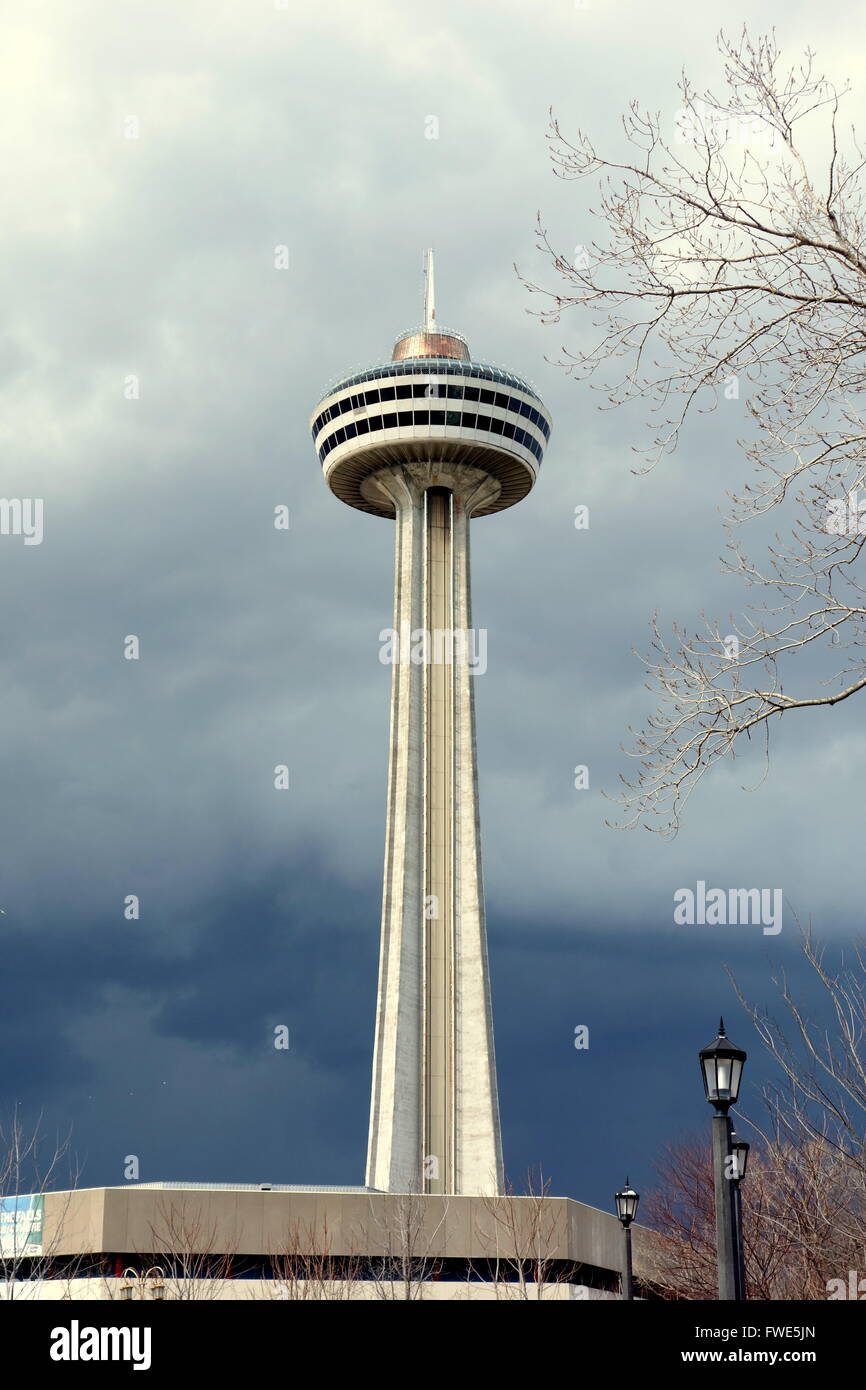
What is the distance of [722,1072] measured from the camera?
17766mm

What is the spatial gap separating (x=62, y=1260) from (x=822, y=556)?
6099 centimetres

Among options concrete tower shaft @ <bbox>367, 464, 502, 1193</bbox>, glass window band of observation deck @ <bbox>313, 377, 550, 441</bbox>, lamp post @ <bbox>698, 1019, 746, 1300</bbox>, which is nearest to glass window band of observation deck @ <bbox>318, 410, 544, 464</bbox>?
glass window band of observation deck @ <bbox>313, 377, 550, 441</bbox>

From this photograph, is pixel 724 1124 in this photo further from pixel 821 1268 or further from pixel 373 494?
pixel 373 494

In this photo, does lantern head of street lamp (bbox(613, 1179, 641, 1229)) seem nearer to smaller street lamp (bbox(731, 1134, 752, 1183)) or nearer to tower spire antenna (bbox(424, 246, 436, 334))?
smaller street lamp (bbox(731, 1134, 752, 1183))

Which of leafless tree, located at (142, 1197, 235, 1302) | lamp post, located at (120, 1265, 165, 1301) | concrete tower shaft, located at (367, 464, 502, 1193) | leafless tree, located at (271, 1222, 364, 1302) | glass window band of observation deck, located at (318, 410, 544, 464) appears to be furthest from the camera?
glass window band of observation deck, located at (318, 410, 544, 464)

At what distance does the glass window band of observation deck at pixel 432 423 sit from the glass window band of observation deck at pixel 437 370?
250cm

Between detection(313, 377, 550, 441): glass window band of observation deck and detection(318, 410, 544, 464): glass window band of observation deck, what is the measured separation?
89 cm

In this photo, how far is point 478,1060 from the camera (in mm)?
89000

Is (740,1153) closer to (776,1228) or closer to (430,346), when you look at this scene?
(776,1228)

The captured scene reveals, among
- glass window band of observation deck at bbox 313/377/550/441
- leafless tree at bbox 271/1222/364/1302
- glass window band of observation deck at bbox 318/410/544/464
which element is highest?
glass window band of observation deck at bbox 313/377/550/441

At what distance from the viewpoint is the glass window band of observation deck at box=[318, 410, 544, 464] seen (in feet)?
317

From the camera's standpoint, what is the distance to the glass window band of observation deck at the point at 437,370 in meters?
97.0

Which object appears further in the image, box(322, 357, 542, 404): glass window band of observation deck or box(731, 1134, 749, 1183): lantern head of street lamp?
box(322, 357, 542, 404): glass window band of observation deck
